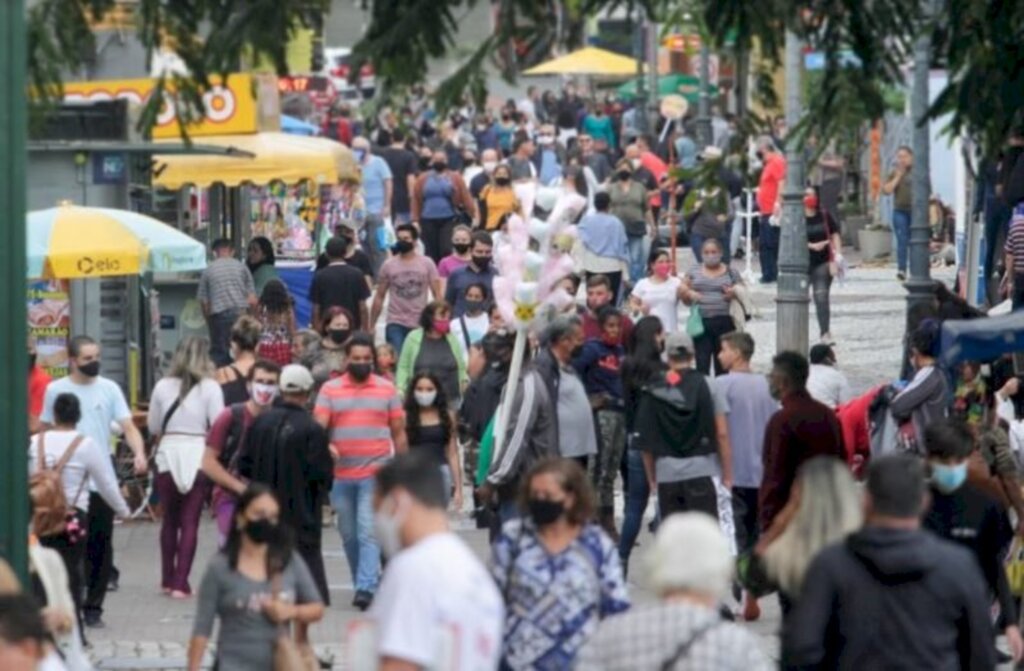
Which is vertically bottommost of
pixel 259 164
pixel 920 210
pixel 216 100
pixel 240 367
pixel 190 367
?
pixel 240 367

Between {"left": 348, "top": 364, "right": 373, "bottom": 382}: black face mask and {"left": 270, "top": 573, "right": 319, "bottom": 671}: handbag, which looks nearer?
{"left": 270, "top": 573, "right": 319, "bottom": 671}: handbag

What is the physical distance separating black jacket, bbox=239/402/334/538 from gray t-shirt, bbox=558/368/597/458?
5.01 ft

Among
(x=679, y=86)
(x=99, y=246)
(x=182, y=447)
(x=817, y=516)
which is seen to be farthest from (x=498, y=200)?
(x=679, y=86)

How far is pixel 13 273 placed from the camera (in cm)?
878

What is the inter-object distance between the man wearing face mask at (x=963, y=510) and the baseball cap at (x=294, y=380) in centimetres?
417

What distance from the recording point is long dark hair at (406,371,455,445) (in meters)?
16.2

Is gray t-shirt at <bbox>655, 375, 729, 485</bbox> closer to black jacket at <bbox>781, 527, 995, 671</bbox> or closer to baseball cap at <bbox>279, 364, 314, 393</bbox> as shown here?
baseball cap at <bbox>279, 364, 314, 393</bbox>

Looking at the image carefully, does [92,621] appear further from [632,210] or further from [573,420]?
[632,210]

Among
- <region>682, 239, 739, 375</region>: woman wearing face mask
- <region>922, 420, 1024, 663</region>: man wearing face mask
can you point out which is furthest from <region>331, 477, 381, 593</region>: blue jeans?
<region>682, 239, 739, 375</region>: woman wearing face mask

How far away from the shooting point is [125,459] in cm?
1922

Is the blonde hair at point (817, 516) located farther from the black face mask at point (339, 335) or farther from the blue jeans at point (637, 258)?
the blue jeans at point (637, 258)

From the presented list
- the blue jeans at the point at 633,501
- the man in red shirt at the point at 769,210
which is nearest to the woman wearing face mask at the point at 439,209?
the man in red shirt at the point at 769,210

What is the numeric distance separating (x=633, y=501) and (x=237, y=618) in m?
5.88

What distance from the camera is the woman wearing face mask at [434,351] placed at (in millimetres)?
19047
